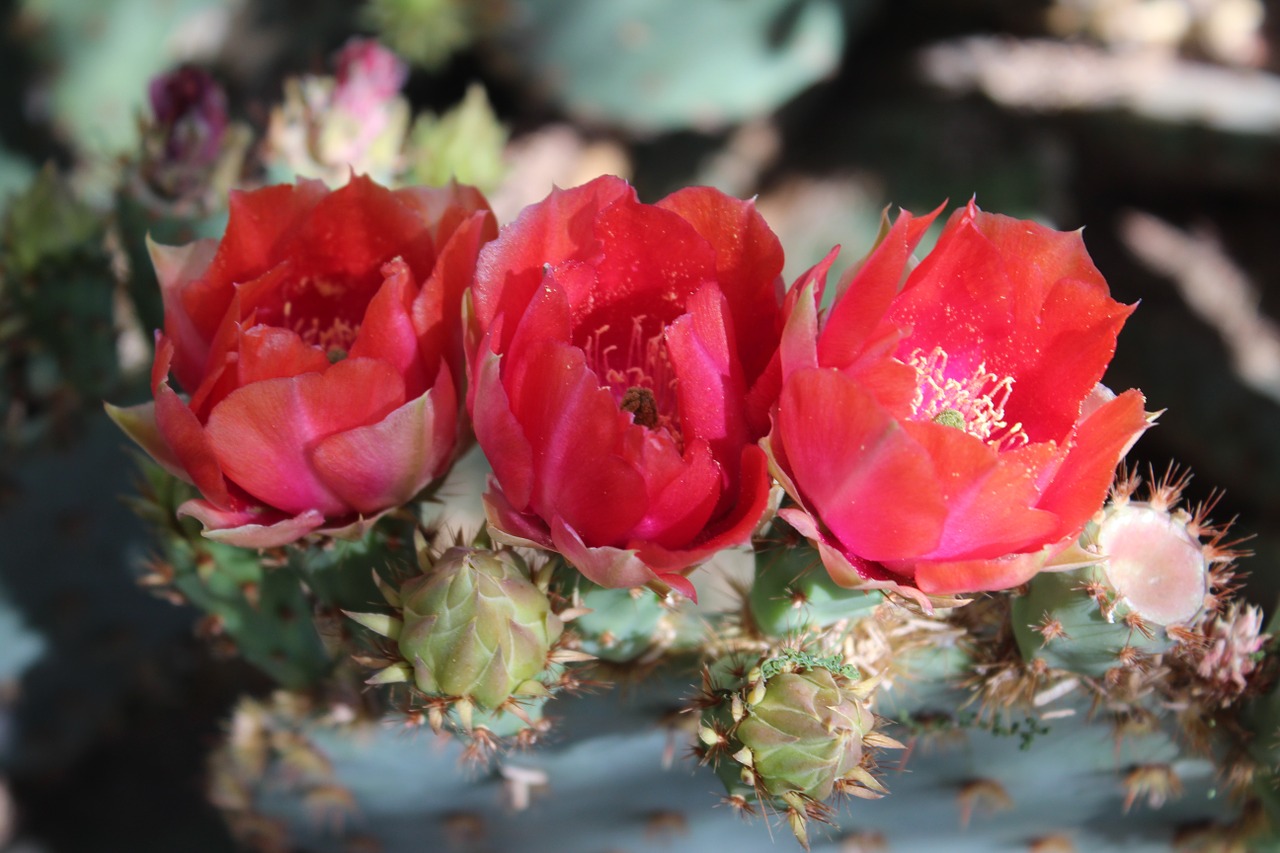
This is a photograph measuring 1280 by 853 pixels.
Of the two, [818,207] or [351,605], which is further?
[818,207]

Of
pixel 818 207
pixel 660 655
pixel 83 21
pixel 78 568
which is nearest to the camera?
pixel 660 655

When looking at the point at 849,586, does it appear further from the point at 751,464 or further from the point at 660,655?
the point at 660,655

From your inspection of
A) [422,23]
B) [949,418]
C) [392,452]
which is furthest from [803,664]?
[422,23]

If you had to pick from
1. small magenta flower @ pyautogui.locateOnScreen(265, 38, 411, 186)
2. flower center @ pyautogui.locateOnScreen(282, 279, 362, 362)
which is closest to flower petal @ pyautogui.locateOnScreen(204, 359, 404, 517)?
flower center @ pyautogui.locateOnScreen(282, 279, 362, 362)

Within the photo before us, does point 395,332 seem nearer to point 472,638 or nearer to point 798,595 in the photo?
point 472,638

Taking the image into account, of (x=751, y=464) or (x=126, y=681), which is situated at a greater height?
(x=751, y=464)

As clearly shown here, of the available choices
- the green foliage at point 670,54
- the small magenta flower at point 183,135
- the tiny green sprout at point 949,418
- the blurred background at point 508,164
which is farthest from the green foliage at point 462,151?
the green foliage at point 670,54

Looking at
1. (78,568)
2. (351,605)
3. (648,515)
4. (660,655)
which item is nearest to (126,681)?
(78,568)
